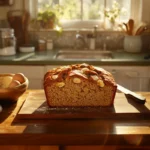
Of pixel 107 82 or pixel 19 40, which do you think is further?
pixel 19 40

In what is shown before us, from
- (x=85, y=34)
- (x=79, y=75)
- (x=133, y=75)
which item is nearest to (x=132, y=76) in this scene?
(x=133, y=75)

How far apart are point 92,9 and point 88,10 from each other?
0.04m

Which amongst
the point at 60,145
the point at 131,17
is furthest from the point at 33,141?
the point at 131,17

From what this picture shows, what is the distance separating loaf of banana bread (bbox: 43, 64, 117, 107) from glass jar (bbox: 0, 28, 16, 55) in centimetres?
158

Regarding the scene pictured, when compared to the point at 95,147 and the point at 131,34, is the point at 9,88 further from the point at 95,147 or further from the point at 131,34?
the point at 131,34

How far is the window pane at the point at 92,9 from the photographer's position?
3.23m

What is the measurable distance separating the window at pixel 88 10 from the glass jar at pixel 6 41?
0.56 meters

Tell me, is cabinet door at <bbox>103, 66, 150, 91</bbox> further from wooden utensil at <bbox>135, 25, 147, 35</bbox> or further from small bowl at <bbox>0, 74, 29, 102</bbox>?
small bowl at <bbox>0, 74, 29, 102</bbox>

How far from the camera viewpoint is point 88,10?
3.26 metres

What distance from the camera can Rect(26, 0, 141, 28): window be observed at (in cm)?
320

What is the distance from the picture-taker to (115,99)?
138 centimetres

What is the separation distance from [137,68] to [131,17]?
854 mm

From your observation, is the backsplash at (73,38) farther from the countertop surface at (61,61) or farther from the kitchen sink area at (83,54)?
the countertop surface at (61,61)

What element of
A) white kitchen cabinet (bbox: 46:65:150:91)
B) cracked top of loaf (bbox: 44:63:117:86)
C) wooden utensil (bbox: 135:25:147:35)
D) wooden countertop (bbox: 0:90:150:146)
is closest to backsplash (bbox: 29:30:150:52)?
wooden utensil (bbox: 135:25:147:35)
